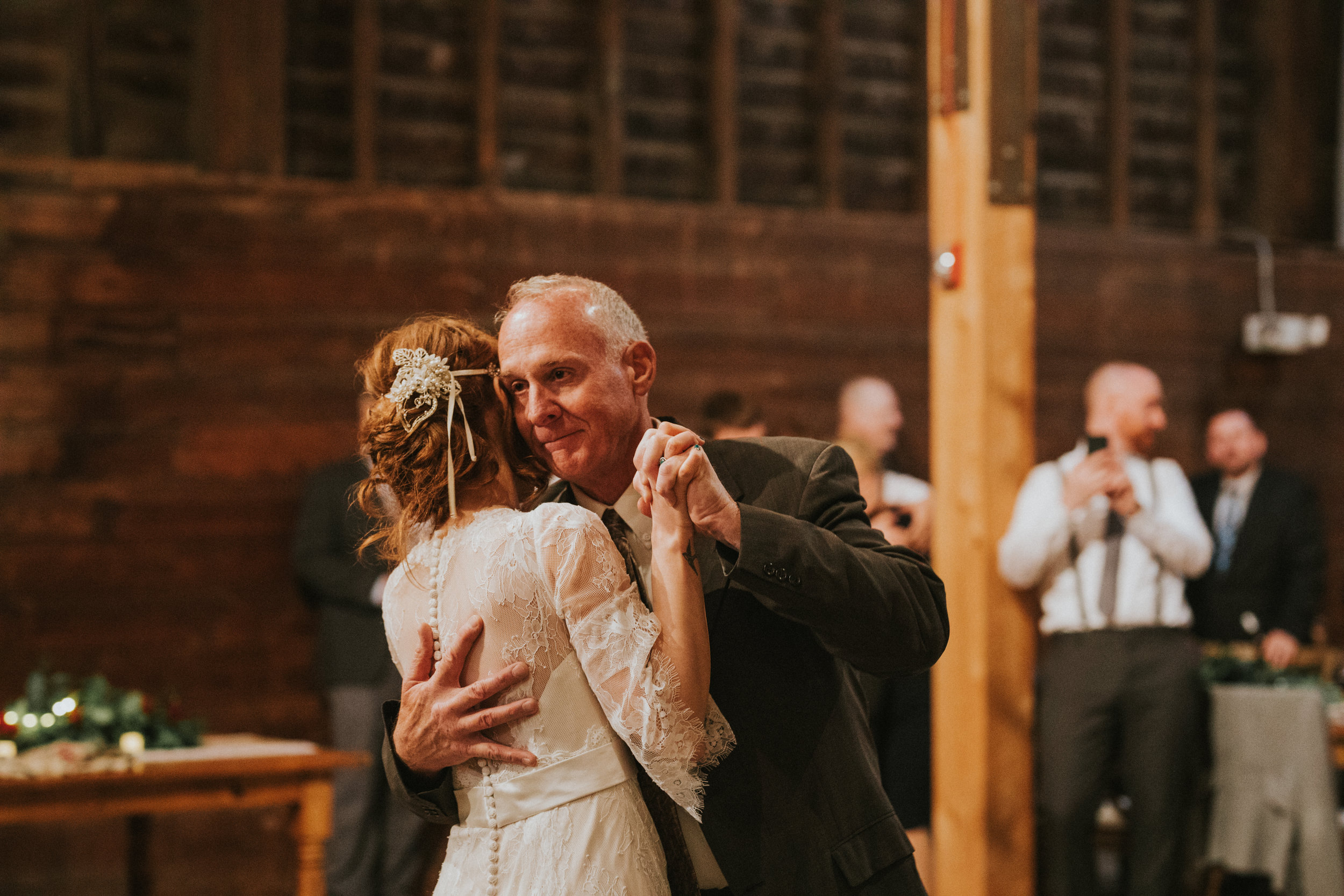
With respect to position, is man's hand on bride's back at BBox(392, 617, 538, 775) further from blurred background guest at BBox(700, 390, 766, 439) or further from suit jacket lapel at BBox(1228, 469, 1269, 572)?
suit jacket lapel at BBox(1228, 469, 1269, 572)

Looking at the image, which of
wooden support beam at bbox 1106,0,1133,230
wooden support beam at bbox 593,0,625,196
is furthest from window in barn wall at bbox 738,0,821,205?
wooden support beam at bbox 1106,0,1133,230

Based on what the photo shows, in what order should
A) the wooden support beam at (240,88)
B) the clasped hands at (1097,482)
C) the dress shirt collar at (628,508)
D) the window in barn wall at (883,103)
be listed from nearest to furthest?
the dress shirt collar at (628,508) < the clasped hands at (1097,482) < the wooden support beam at (240,88) < the window in barn wall at (883,103)

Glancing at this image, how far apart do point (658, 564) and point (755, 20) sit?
544 centimetres

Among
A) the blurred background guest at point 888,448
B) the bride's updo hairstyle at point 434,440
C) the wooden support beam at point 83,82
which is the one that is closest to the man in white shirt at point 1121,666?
the blurred background guest at point 888,448

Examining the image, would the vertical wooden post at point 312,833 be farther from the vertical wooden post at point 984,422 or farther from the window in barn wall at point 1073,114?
the window in barn wall at point 1073,114

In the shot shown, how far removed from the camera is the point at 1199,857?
5.22 m

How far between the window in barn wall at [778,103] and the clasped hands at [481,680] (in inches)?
201

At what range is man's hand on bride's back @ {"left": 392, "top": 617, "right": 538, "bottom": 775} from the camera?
1.92m

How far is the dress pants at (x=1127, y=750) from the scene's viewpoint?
Answer: 477 centimetres

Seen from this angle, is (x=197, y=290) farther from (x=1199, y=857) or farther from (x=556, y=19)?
(x=1199, y=857)

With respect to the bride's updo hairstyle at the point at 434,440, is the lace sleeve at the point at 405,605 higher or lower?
lower

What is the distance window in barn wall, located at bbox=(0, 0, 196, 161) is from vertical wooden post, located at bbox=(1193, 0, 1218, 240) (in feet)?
16.9

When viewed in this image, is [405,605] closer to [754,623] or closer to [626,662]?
[626,662]

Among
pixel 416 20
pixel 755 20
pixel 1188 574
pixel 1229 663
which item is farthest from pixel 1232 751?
pixel 416 20
